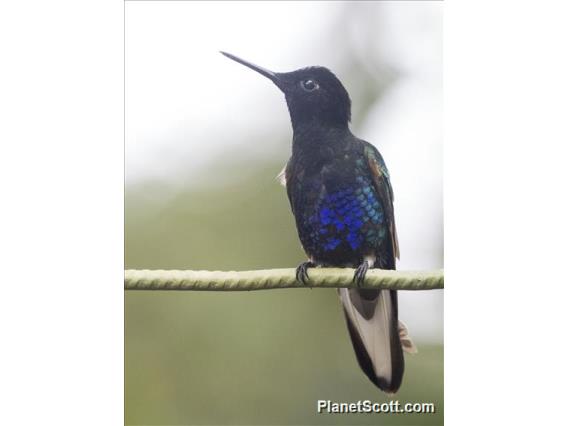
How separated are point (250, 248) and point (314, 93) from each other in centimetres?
73

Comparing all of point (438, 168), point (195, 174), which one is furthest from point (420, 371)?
point (195, 174)

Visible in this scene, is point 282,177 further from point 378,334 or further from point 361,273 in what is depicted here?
point 378,334

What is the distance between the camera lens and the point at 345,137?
318 cm

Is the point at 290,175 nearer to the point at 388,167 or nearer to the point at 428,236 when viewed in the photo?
the point at 388,167

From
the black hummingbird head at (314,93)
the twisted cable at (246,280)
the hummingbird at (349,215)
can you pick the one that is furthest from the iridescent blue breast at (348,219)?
the black hummingbird head at (314,93)

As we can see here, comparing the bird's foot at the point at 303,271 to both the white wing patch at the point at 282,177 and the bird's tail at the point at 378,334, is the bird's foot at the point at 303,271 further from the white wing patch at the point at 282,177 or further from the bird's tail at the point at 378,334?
the white wing patch at the point at 282,177

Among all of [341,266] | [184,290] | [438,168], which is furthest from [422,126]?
[184,290]

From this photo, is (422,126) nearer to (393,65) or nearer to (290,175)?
(393,65)

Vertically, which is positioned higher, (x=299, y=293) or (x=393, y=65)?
(x=393, y=65)

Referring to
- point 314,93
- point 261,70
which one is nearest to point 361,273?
point 314,93

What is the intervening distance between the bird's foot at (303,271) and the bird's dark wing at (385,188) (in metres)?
0.36

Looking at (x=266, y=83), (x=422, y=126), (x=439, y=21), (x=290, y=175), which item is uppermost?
(x=439, y=21)

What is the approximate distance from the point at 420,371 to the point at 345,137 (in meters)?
1.03

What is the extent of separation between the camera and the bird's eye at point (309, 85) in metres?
3.18
